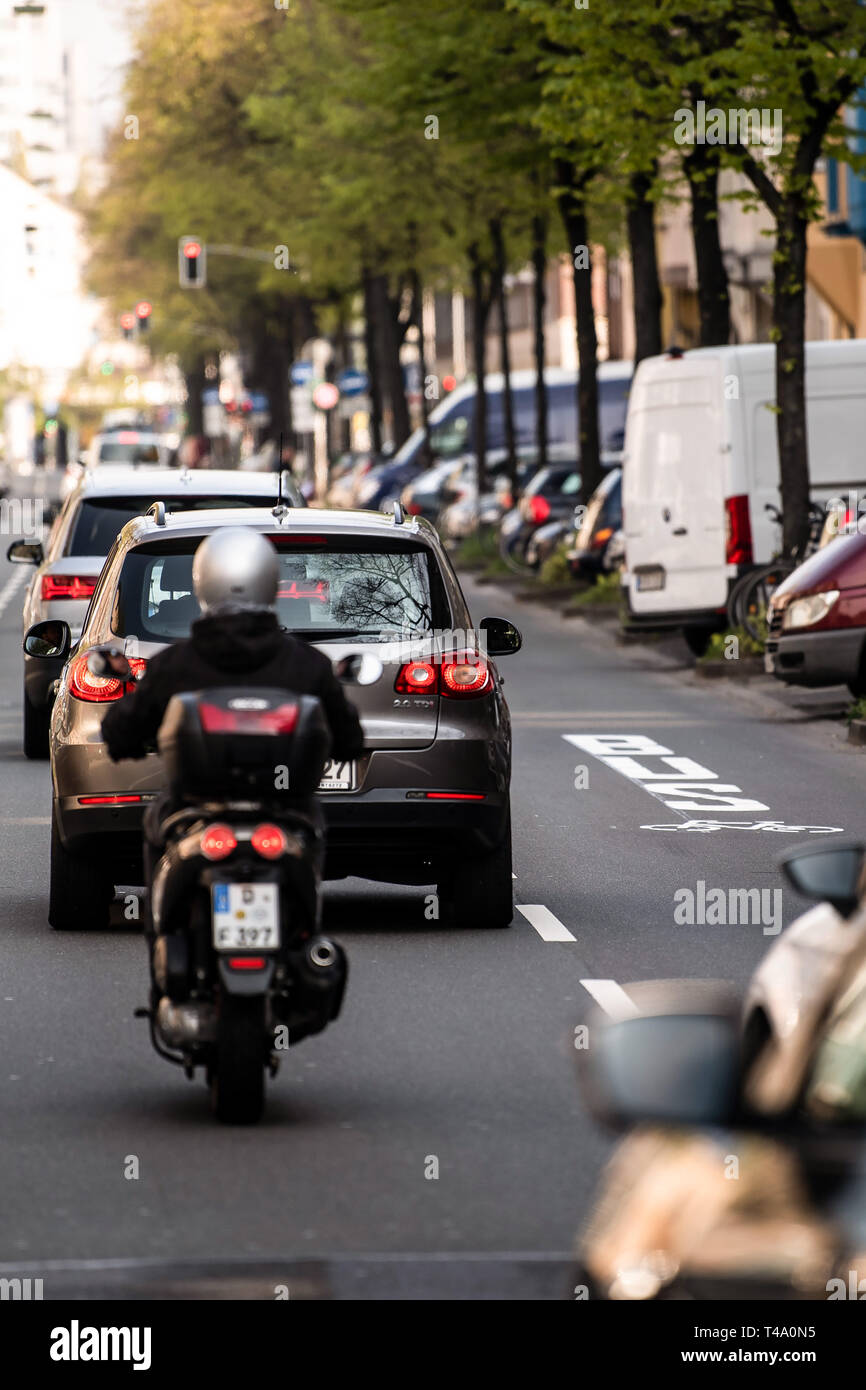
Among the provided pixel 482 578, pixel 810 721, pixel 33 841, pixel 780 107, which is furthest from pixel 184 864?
pixel 482 578

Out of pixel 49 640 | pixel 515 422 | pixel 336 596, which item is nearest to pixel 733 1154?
pixel 336 596

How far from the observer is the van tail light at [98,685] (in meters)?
10.6

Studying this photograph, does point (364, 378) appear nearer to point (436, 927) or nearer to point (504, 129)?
point (504, 129)

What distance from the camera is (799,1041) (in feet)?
13.0

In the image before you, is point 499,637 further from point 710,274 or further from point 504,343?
point 504,343

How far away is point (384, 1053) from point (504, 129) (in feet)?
79.8

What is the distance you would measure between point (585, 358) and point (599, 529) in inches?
146

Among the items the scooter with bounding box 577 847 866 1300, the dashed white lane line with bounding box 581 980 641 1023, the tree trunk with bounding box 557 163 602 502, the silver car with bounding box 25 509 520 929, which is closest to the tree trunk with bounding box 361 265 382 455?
the tree trunk with bounding box 557 163 602 502

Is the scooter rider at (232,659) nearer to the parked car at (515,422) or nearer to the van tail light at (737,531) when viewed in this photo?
the van tail light at (737,531)

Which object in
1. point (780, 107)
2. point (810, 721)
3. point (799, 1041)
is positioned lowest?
point (810, 721)

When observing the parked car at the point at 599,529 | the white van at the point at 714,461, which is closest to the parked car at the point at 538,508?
the parked car at the point at 599,529

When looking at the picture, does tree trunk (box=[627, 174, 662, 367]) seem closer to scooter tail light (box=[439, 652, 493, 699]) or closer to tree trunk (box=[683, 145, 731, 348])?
tree trunk (box=[683, 145, 731, 348])

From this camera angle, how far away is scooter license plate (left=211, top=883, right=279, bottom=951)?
7.10 metres

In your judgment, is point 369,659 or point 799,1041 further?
point 369,659
